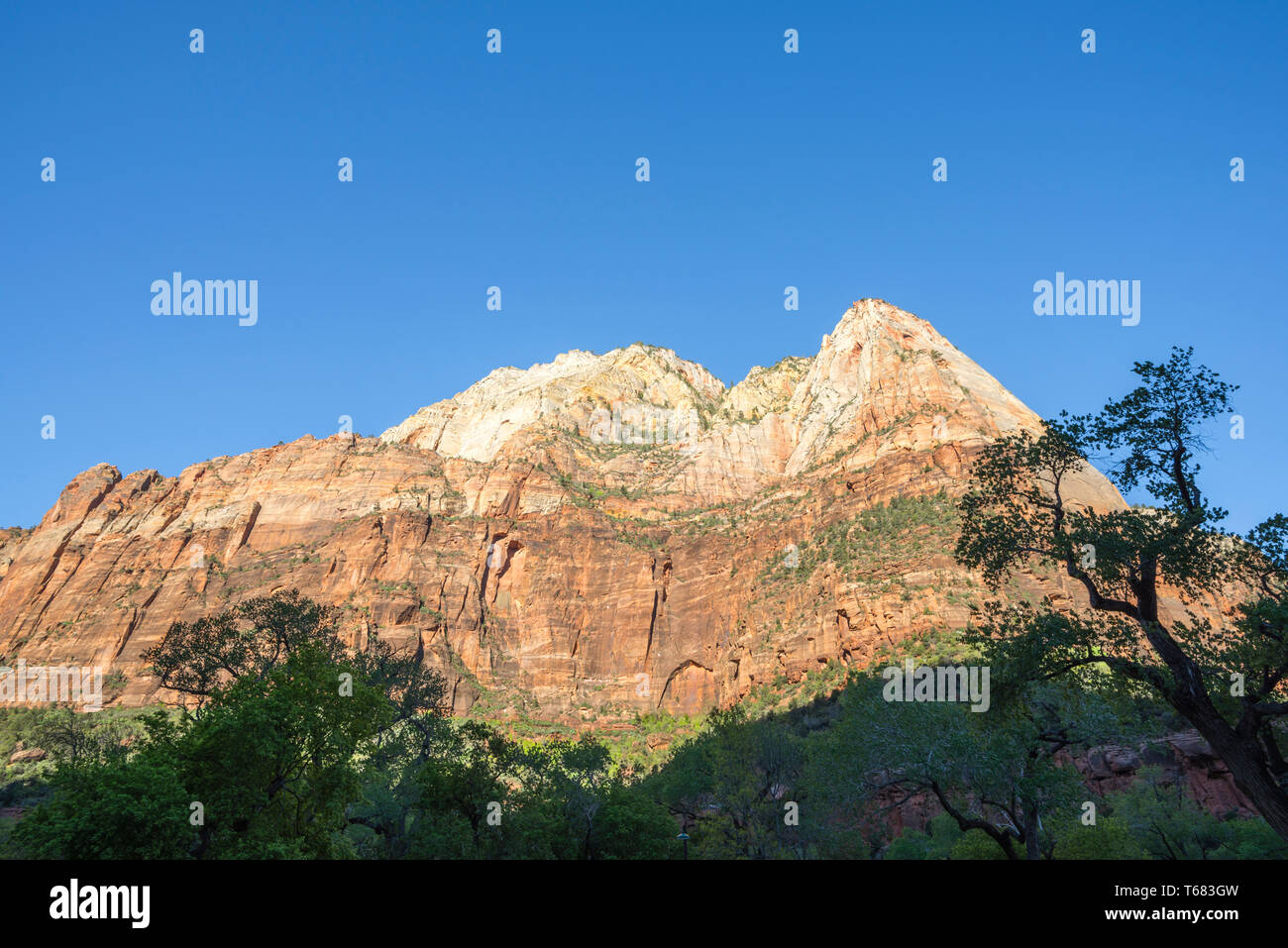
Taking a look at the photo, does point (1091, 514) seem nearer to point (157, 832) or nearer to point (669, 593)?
point (157, 832)

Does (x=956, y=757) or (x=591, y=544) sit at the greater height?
(x=591, y=544)

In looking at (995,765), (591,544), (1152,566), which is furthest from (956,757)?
(591,544)

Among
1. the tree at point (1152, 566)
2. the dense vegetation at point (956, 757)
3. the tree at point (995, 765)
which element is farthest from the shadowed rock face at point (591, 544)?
the tree at point (1152, 566)

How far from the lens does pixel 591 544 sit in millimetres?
112812

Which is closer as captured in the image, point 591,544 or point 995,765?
point 995,765

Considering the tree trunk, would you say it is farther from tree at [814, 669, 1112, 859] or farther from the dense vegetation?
tree at [814, 669, 1112, 859]

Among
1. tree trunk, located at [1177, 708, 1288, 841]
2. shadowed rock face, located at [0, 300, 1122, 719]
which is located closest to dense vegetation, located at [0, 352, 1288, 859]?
tree trunk, located at [1177, 708, 1288, 841]

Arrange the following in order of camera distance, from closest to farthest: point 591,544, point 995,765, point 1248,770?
→ point 1248,770, point 995,765, point 591,544

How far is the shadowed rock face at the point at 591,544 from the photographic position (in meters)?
86.7

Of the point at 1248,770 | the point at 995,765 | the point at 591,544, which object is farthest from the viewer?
the point at 591,544

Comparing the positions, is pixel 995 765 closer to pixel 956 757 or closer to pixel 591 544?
pixel 956 757

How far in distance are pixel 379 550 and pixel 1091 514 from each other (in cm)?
10445

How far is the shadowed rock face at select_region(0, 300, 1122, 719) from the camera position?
284ft

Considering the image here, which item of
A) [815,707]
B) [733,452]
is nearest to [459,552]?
[733,452]
